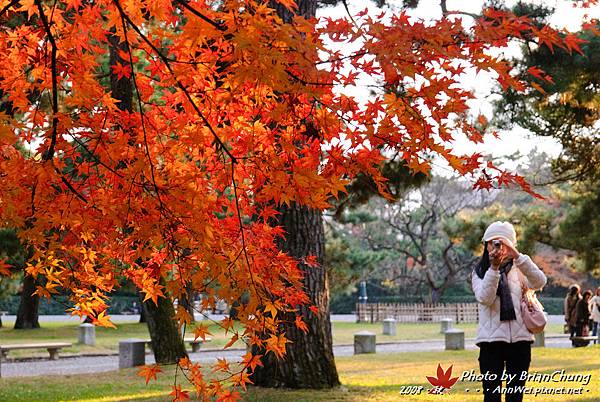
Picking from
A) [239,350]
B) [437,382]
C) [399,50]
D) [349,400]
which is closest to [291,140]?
[399,50]

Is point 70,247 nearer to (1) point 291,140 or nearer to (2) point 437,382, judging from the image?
(1) point 291,140

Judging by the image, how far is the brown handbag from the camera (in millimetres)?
5484

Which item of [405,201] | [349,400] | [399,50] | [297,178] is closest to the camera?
[399,50]

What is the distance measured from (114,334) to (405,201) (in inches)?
629

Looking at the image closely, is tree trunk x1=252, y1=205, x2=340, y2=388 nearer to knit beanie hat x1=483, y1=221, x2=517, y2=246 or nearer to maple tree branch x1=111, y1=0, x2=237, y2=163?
knit beanie hat x1=483, y1=221, x2=517, y2=246

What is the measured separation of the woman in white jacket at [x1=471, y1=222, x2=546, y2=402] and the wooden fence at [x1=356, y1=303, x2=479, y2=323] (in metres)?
33.7

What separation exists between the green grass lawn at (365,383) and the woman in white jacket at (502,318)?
2.80 m

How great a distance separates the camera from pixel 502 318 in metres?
5.50

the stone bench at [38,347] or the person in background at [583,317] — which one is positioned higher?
the person in background at [583,317]

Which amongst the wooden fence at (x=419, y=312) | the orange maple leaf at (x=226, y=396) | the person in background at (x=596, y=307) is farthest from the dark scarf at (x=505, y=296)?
the wooden fence at (x=419, y=312)

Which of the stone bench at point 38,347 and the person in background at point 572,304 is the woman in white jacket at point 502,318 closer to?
the person in background at point 572,304

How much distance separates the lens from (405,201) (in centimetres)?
3888

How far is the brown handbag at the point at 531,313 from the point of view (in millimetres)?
5484

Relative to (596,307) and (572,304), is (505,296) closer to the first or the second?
(572,304)
